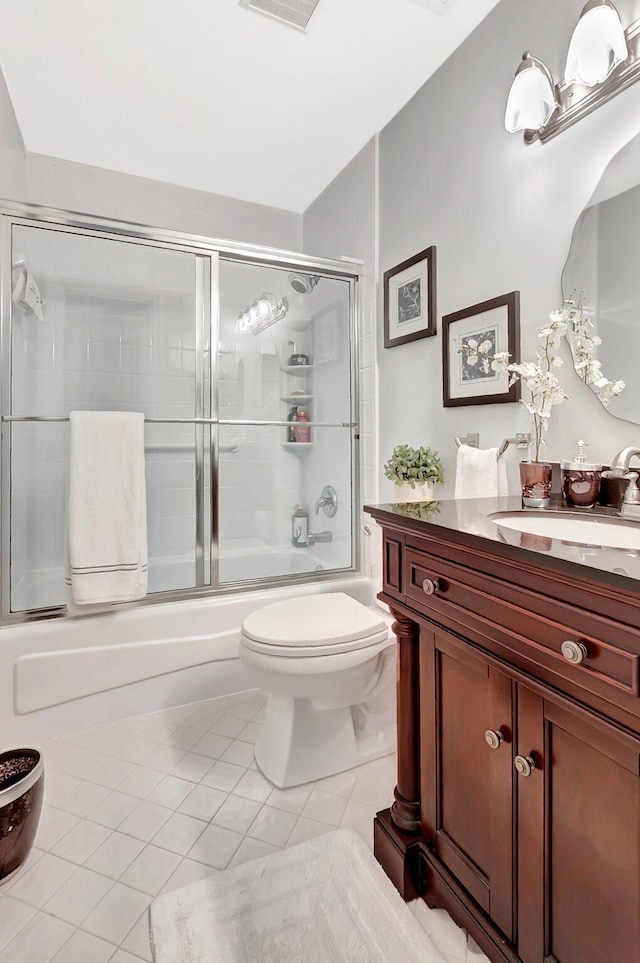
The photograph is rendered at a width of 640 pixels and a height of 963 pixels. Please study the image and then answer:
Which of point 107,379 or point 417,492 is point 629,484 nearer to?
point 417,492

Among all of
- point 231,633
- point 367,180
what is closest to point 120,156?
point 367,180

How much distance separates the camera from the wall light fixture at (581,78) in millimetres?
1094

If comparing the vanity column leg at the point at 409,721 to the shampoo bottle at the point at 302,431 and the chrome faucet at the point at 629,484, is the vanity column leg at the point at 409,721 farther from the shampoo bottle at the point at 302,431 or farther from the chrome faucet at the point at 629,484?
the shampoo bottle at the point at 302,431

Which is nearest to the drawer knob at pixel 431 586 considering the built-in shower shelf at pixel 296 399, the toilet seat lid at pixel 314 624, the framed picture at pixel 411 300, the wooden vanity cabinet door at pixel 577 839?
the wooden vanity cabinet door at pixel 577 839

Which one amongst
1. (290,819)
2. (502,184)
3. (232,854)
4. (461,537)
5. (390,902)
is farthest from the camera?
(502,184)

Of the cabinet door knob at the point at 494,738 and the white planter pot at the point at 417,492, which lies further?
the white planter pot at the point at 417,492

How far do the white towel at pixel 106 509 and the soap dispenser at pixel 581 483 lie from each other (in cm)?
148

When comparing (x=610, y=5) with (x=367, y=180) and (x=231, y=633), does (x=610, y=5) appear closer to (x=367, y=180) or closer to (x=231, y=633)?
(x=367, y=180)

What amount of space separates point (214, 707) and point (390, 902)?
1.04 metres

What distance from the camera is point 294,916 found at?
1047 millimetres

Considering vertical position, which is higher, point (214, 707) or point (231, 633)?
point (231, 633)

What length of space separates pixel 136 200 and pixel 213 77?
0.90 m

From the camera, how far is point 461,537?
841mm

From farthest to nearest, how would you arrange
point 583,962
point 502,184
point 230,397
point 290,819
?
1. point 230,397
2. point 502,184
3. point 290,819
4. point 583,962
